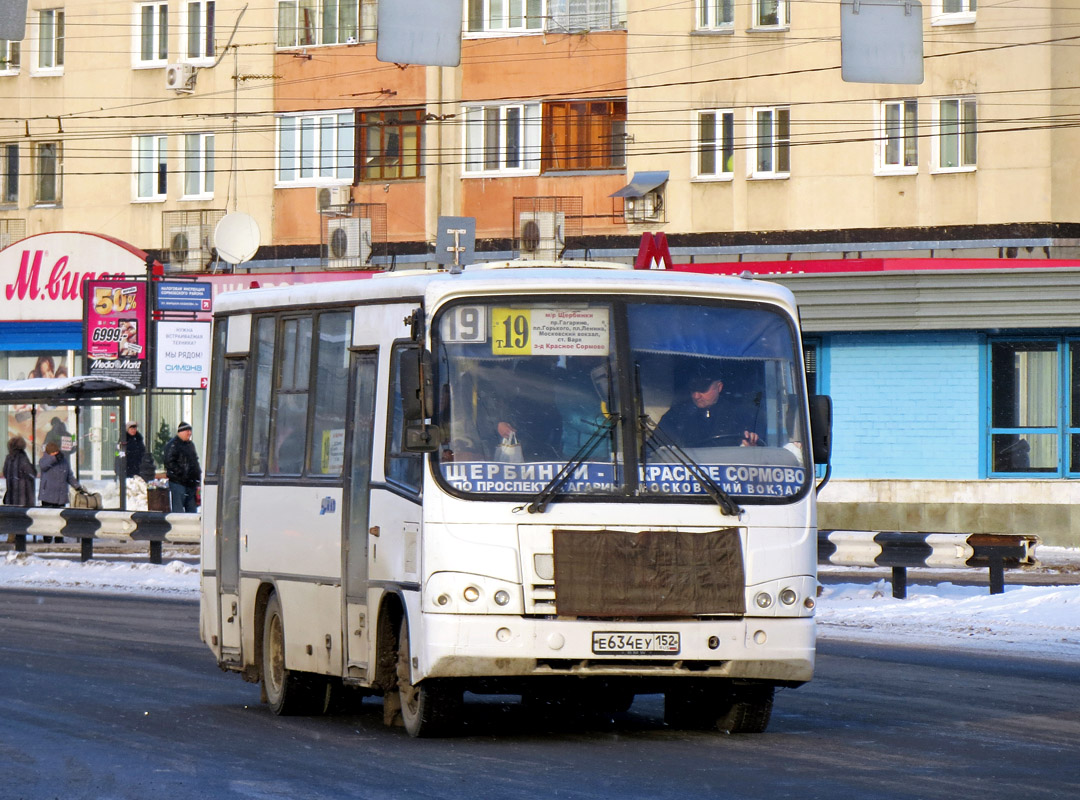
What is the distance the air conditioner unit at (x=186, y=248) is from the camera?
45.6 m

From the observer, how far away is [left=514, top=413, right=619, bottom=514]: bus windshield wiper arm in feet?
36.7

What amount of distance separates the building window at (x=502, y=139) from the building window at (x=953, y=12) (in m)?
8.19

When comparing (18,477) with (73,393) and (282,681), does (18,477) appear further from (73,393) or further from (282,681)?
(282,681)

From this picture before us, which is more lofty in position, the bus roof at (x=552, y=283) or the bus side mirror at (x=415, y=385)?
the bus roof at (x=552, y=283)

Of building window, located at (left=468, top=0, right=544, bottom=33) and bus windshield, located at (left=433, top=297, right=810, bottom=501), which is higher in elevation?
building window, located at (left=468, top=0, right=544, bottom=33)

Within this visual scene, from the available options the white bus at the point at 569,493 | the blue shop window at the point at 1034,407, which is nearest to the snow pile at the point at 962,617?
the white bus at the point at 569,493

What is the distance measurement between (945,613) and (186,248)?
91.4 ft

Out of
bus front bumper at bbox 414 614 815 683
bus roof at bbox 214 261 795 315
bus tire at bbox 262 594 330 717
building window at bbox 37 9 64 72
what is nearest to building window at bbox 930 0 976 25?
building window at bbox 37 9 64 72

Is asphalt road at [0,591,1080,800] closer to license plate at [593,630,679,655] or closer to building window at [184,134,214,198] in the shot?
license plate at [593,630,679,655]

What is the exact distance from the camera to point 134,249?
46.1 meters

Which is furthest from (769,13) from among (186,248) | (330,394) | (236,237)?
(330,394)

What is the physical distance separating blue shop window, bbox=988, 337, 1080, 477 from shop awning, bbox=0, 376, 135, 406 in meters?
14.1

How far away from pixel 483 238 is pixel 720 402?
3037 centimetres

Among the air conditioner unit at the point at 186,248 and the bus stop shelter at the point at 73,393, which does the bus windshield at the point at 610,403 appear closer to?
the bus stop shelter at the point at 73,393
